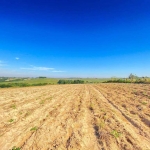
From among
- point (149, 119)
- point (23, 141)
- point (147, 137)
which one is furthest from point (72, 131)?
point (149, 119)

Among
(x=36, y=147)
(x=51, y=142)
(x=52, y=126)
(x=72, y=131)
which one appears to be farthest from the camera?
(x=52, y=126)

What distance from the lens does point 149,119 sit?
8148 millimetres

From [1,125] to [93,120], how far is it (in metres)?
5.93

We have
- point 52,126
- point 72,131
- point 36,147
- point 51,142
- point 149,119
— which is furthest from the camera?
point 149,119

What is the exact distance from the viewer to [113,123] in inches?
298

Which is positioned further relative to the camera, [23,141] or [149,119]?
[149,119]

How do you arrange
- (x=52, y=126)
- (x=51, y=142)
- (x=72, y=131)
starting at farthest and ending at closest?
A: (x=52, y=126) → (x=72, y=131) → (x=51, y=142)

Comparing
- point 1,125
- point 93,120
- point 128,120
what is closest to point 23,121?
point 1,125

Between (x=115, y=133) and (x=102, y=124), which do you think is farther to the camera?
(x=102, y=124)

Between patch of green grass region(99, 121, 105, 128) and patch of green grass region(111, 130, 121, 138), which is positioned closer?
patch of green grass region(111, 130, 121, 138)

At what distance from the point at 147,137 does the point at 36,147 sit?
5.17 m

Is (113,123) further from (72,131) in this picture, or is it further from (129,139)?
(72,131)

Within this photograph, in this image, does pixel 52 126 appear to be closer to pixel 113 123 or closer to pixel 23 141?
pixel 23 141

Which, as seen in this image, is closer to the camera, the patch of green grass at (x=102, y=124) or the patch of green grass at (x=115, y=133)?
the patch of green grass at (x=115, y=133)
